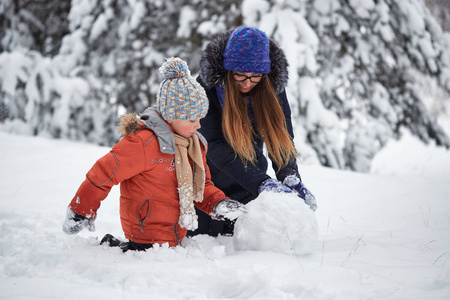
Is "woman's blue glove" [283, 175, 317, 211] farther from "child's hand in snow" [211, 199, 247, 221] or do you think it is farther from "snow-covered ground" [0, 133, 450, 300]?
"child's hand in snow" [211, 199, 247, 221]

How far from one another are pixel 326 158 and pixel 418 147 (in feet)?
20.3

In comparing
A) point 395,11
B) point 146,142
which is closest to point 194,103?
point 146,142

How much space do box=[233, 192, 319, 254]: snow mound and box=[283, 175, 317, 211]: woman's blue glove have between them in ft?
0.80

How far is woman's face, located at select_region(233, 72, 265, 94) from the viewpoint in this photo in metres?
2.37

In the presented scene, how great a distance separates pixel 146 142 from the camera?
82.5 inches

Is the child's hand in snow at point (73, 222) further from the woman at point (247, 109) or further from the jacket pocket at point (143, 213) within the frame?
the woman at point (247, 109)

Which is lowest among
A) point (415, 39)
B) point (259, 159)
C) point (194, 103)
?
point (259, 159)

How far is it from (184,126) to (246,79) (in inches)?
20.4

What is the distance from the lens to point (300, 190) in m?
2.47

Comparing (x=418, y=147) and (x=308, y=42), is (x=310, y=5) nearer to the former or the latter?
(x=308, y=42)

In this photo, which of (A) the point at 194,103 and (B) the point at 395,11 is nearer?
(A) the point at 194,103

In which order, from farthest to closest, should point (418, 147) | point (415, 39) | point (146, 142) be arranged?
point (418, 147) → point (415, 39) → point (146, 142)

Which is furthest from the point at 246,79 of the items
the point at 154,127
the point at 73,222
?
the point at 73,222

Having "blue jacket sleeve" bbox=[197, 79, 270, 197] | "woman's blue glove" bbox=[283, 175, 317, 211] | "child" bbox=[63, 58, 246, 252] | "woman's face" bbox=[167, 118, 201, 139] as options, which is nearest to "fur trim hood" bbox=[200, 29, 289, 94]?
"blue jacket sleeve" bbox=[197, 79, 270, 197]
